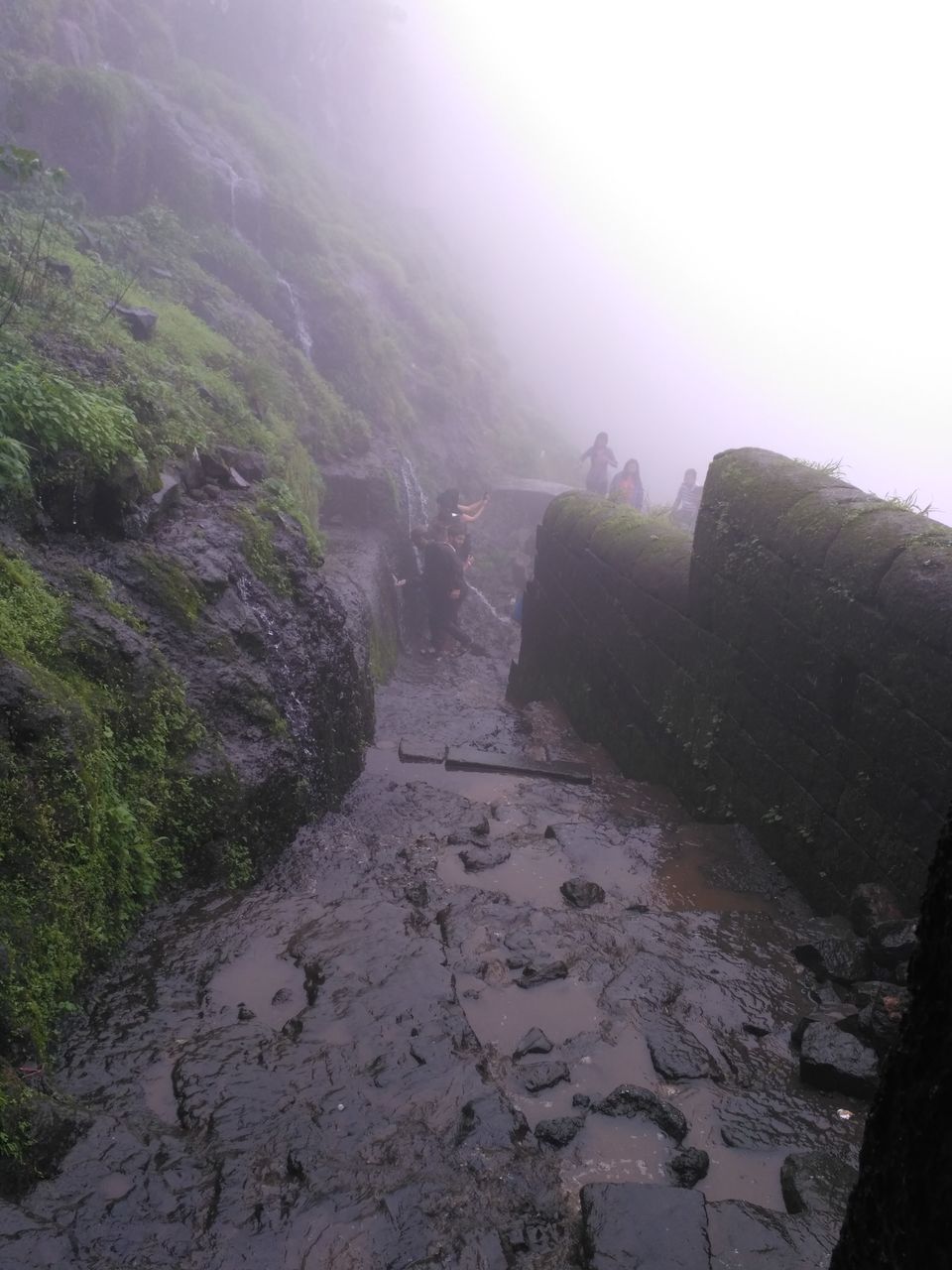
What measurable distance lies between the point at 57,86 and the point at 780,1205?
21.1 metres

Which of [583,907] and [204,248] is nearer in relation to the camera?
[583,907]

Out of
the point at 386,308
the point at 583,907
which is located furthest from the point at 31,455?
the point at 386,308

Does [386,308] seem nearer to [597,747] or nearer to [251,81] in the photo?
[251,81]

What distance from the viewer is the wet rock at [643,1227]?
2629 millimetres

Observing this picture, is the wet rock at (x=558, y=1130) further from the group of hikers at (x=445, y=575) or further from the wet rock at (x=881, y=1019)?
the group of hikers at (x=445, y=575)

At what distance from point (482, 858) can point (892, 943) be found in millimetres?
2695

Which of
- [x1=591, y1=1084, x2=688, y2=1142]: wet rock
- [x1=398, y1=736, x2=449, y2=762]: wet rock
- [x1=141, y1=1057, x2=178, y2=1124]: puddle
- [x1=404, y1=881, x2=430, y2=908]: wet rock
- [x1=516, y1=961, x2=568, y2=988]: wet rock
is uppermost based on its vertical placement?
[x1=591, y1=1084, x2=688, y2=1142]: wet rock

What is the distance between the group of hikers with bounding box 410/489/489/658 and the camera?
1383 cm

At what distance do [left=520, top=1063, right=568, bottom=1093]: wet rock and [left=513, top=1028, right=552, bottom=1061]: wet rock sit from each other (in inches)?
3.7

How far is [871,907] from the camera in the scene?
14.2 ft

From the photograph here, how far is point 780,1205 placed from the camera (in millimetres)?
2998

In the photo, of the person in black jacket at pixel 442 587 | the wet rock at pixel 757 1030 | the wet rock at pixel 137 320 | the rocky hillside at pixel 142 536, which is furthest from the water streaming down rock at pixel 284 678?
the person in black jacket at pixel 442 587

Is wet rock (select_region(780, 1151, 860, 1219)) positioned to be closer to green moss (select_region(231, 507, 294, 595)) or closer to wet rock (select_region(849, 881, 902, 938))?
wet rock (select_region(849, 881, 902, 938))

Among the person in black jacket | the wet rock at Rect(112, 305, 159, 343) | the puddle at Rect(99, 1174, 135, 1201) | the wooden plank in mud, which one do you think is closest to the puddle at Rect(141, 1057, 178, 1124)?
the puddle at Rect(99, 1174, 135, 1201)
